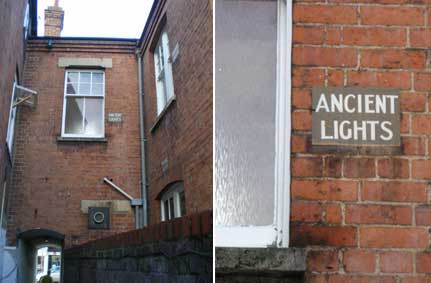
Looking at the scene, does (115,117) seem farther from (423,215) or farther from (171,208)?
(423,215)

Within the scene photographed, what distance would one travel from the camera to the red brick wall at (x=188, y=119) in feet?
2.52

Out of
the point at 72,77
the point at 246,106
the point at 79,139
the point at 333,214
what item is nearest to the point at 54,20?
the point at 72,77

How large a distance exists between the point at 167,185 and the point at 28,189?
21cm

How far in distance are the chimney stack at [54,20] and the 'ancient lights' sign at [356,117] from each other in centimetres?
60

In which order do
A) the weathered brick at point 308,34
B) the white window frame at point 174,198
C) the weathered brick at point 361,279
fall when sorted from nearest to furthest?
1. the white window frame at point 174,198
2. the weathered brick at point 361,279
3. the weathered brick at point 308,34

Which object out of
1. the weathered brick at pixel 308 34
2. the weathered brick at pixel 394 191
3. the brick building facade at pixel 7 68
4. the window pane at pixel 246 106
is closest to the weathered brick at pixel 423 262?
the weathered brick at pixel 394 191

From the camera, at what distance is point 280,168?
1.25 metres

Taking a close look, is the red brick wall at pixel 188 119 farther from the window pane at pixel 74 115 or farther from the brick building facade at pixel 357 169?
the brick building facade at pixel 357 169

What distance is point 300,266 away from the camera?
1.18 m

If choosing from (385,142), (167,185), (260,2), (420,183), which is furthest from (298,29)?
(167,185)

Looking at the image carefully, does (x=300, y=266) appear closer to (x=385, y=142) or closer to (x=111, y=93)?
(x=385, y=142)

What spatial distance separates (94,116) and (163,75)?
0.14m

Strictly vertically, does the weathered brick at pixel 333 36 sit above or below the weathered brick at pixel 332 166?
above

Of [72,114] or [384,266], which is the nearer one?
[72,114]
